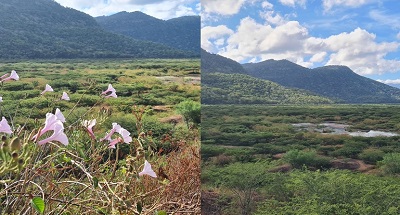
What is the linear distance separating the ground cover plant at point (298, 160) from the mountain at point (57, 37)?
65.6 ft

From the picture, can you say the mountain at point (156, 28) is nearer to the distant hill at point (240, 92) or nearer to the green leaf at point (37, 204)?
the distant hill at point (240, 92)

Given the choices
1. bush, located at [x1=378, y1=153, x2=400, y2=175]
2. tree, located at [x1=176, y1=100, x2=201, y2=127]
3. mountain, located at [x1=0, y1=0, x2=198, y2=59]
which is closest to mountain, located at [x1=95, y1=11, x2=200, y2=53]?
mountain, located at [x1=0, y1=0, x2=198, y2=59]

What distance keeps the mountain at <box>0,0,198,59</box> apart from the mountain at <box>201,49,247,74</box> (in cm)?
1986

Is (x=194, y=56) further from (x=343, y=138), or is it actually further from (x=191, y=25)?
(x=343, y=138)

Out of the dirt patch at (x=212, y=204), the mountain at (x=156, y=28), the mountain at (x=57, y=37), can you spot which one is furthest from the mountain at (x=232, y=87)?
the mountain at (x=156, y=28)

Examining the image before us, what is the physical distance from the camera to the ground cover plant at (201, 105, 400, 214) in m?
2.83

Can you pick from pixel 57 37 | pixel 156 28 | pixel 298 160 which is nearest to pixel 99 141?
pixel 298 160

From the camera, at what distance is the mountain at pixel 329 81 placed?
3084 mm

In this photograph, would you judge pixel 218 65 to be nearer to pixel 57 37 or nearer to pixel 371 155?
pixel 371 155

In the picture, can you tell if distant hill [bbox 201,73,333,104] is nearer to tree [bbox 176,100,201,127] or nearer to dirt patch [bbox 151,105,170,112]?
tree [bbox 176,100,201,127]

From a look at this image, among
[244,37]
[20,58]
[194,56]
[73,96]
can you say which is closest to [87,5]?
[194,56]

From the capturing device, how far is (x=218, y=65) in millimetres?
3170

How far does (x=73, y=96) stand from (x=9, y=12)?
16505 mm

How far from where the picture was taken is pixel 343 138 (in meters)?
2.93
